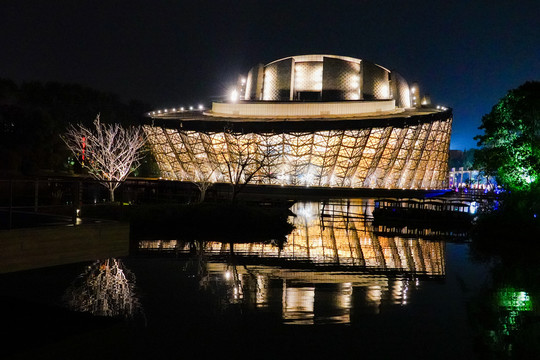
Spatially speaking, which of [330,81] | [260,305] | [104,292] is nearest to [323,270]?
[260,305]

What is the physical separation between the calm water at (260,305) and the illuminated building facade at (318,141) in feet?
103

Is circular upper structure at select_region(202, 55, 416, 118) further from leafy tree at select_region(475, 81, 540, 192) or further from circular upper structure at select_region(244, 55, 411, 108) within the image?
leafy tree at select_region(475, 81, 540, 192)

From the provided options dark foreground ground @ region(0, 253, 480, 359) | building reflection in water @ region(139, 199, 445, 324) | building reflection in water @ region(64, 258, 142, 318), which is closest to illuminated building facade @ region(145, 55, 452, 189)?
building reflection in water @ region(139, 199, 445, 324)

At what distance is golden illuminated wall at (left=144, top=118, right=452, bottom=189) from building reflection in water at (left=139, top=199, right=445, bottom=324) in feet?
97.3

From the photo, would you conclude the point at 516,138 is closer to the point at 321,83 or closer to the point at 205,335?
the point at 205,335

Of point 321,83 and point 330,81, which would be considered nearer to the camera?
point 330,81

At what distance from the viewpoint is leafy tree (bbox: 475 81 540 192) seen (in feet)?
68.0

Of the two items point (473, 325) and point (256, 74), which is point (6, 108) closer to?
point (256, 74)

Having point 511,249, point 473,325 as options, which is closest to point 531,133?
point 511,249

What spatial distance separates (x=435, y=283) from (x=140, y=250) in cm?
825

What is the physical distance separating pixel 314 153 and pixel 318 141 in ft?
4.71

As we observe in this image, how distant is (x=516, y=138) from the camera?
2162 cm

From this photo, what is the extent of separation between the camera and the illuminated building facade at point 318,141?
4884 cm

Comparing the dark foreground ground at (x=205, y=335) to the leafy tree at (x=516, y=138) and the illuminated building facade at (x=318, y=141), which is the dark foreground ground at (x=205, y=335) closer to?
the leafy tree at (x=516, y=138)
